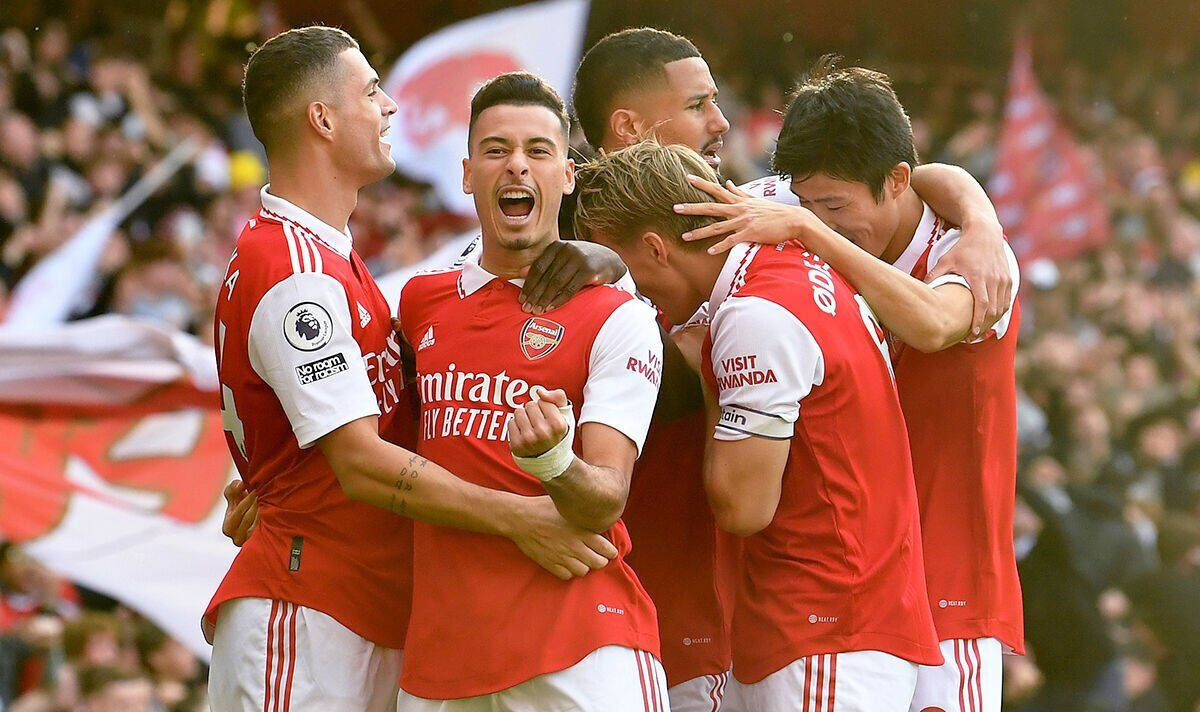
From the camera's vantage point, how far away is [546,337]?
3.82 metres

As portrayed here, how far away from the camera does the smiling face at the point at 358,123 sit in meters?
4.26

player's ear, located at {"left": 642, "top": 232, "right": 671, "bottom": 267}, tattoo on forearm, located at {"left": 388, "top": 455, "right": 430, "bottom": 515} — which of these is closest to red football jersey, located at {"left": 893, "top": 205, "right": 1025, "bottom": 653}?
player's ear, located at {"left": 642, "top": 232, "right": 671, "bottom": 267}

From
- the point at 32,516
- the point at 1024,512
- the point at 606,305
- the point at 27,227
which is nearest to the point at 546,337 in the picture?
the point at 606,305

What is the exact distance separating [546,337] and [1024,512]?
7788 mm

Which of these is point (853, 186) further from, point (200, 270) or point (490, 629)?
point (200, 270)

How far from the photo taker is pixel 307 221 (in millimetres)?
4137

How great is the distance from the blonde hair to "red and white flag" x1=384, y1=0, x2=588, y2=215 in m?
7.93

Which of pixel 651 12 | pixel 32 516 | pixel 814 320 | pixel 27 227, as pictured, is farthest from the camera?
pixel 651 12

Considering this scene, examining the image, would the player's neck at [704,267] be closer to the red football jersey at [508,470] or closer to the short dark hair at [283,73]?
the red football jersey at [508,470]

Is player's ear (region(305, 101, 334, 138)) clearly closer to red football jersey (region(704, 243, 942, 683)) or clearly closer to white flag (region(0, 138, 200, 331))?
red football jersey (region(704, 243, 942, 683))

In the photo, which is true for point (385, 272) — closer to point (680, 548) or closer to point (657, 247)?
point (680, 548)

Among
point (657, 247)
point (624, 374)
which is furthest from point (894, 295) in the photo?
point (624, 374)

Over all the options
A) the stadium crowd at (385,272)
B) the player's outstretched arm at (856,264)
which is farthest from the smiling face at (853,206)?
the stadium crowd at (385,272)

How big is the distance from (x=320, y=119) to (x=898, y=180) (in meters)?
1.57
